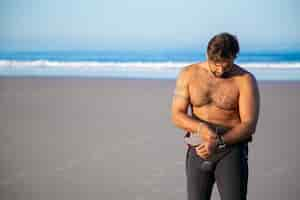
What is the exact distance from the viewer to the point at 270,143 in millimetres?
6535

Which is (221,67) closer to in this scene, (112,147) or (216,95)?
(216,95)

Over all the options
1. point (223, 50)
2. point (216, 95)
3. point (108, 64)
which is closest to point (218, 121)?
point (216, 95)

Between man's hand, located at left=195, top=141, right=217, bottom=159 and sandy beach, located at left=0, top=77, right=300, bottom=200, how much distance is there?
5.38 ft

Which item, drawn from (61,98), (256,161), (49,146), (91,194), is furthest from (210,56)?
(61,98)

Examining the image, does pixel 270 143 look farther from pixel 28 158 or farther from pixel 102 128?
pixel 28 158

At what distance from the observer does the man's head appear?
2.91 metres

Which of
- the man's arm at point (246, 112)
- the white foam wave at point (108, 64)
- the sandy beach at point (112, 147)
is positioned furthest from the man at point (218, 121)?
the white foam wave at point (108, 64)

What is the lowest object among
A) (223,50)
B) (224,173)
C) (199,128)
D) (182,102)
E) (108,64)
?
(108,64)

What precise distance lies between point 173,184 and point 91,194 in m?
0.73

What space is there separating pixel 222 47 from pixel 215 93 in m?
0.32

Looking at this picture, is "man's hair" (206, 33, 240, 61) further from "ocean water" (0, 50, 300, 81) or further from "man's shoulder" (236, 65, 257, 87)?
"ocean water" (0, 50, 300, 81)

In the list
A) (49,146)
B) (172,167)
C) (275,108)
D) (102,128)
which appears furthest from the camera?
(275,108)

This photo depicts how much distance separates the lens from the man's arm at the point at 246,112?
305cm

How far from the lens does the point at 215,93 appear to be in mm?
3129
